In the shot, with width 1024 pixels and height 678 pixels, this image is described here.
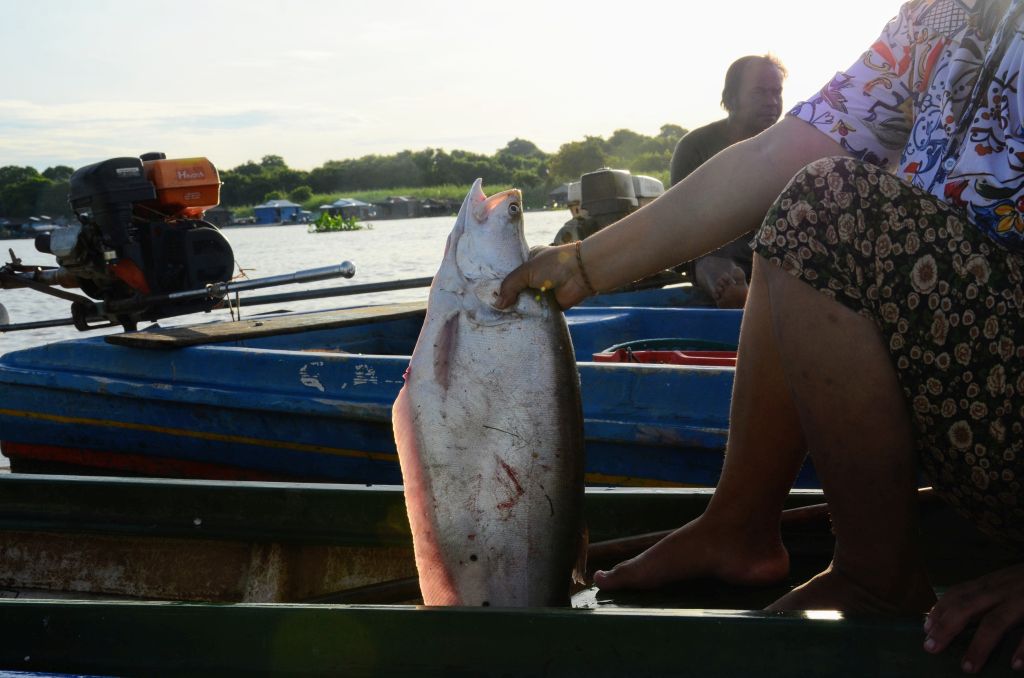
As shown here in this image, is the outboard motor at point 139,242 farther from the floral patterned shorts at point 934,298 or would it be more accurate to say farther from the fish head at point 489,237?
the floral patterned shorts at point 934,298

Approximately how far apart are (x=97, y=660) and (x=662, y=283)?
5723mm

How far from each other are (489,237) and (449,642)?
2.75ft

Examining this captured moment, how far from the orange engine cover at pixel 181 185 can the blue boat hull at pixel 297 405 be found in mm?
1692

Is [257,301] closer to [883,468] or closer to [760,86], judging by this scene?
[760,86]

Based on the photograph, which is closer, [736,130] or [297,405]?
[297,405]

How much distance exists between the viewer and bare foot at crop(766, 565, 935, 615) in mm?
1778

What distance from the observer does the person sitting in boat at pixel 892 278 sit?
155cm

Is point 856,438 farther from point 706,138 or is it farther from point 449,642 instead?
point 706,138

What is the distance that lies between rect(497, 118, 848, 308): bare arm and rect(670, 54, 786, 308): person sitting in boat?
12.7 ft

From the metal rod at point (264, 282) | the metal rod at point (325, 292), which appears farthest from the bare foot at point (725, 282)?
the metal rod at point (264, 282)

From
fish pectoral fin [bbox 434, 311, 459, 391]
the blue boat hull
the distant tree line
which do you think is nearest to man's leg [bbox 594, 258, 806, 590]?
fish pectoral fin [bbox 434, 311, 459, 391]

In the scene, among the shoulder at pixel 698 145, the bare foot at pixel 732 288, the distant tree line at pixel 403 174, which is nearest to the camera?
the bare foot at pixel 732 288

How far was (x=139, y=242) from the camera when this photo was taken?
679 centimetres

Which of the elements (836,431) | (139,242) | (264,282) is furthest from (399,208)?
(836,431)
